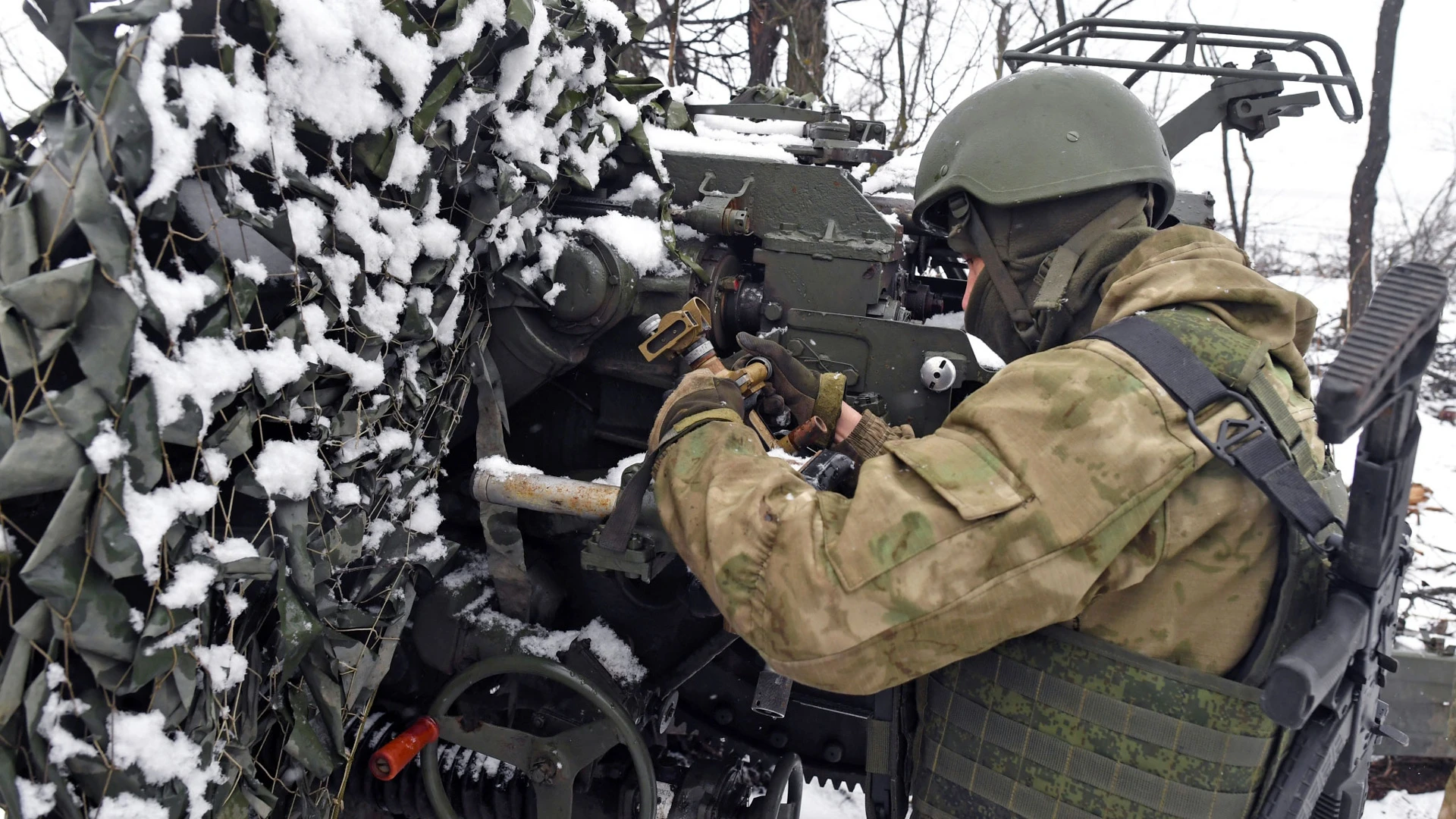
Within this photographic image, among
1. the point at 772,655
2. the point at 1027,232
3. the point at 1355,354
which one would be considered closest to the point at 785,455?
the point at 772,655

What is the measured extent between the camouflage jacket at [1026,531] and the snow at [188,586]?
898mm

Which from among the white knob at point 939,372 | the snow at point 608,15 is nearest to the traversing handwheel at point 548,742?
the white knob at point 939,372

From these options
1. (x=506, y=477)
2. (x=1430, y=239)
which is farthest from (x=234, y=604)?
(x=1430, y=239)

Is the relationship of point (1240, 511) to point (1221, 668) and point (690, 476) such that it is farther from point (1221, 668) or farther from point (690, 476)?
point (690, 476)

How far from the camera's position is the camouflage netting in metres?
1.61

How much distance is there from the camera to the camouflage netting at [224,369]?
1.61 m

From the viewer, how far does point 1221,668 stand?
5.75 ft

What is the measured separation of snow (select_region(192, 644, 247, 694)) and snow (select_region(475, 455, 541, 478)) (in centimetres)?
86

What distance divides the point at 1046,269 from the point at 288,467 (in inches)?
64.4

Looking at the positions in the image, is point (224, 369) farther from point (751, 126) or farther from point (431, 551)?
point (751, 126)

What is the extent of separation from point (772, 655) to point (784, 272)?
154cm

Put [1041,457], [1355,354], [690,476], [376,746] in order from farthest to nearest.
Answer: [376,746] < [690,476] < [1041,457] < [1355,354]

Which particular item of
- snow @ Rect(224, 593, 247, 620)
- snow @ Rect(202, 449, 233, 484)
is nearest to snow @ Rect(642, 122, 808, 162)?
snow @ Rect(202, 449, 233, 484)

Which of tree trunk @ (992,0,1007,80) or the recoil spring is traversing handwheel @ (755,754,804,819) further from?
tree trunk @ (992,0,1007,80)
